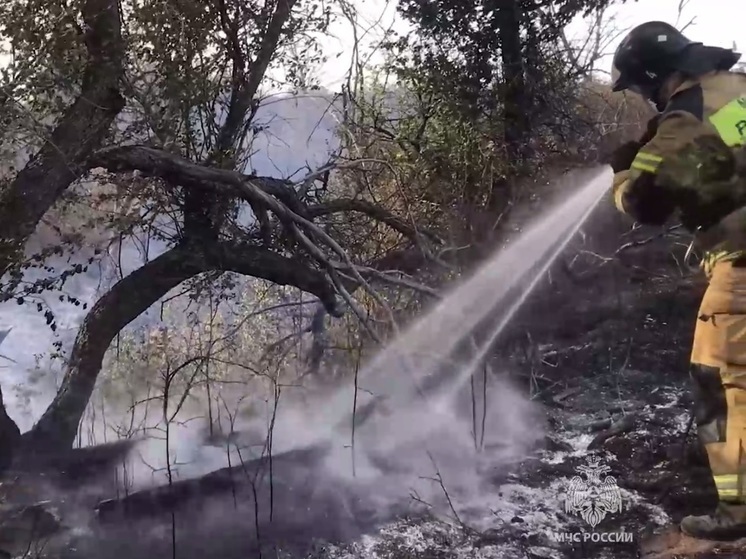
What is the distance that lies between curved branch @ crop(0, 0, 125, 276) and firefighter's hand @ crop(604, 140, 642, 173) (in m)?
1.52

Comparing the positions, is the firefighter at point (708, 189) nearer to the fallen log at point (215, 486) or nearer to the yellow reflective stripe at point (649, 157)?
the yellow reflective stripe at point (649, 157)

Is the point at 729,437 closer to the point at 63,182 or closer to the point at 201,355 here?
the point at 201,355

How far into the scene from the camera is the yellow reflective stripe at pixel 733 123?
139 centimetres

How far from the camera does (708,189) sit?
1423mm

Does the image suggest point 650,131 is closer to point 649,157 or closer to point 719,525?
point 649,157

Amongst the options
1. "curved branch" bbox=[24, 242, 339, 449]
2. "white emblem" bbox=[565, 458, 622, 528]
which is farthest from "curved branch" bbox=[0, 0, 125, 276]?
"white emblem" bbox=[565, 458, 622, 528]

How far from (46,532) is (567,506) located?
50.6 inches

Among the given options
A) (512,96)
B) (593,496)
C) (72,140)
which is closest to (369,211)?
(512,96)

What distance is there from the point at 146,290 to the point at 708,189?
193 cm

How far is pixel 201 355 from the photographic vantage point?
7.30 feet

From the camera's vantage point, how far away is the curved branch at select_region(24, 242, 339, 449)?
7.91ft

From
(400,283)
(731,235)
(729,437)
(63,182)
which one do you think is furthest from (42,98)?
(729,437)

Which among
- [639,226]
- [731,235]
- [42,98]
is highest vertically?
[42,98]

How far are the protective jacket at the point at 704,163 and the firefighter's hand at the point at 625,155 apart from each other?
1.0 inches
